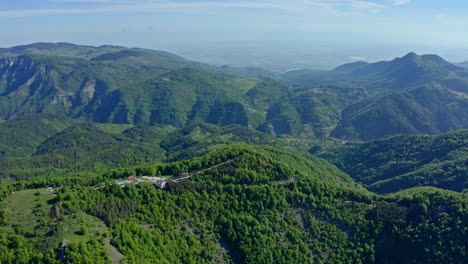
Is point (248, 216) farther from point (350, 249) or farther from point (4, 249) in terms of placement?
point (4, 249)

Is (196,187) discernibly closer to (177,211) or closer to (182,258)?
(177,211)

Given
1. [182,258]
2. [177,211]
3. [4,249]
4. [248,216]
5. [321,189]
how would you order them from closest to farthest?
[4,249]
[182,258]
[177,211]
[248,216]
[321,189]

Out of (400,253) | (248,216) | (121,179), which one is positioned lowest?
(400,253)

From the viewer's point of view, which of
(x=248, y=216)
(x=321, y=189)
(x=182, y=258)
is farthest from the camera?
(x=321, y=189)

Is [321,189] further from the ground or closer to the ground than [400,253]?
further from the ground

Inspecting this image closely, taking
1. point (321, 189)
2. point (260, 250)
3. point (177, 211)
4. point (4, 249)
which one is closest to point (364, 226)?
point (321, 189)

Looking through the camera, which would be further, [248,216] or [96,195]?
[248,216]
